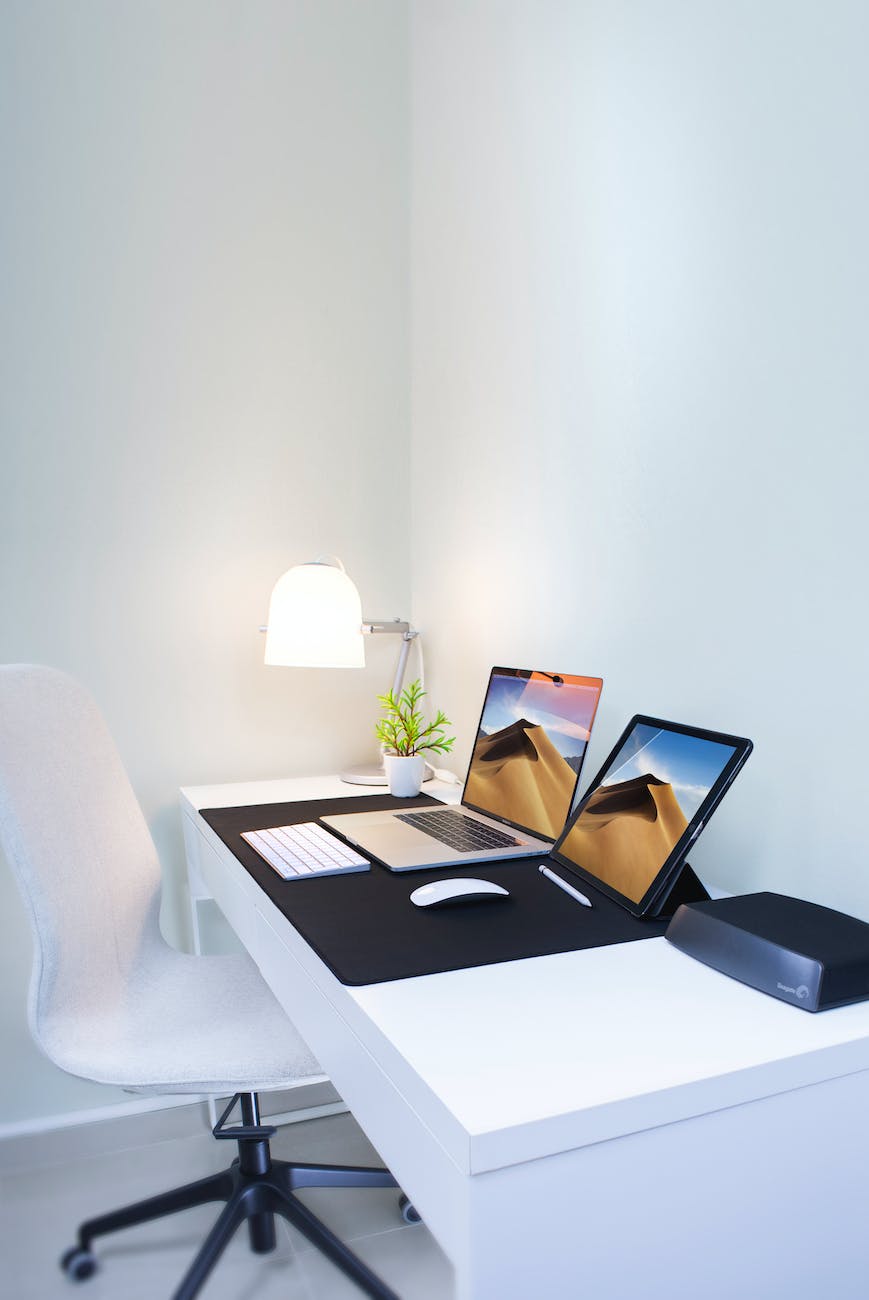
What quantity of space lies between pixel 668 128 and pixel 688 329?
12.0 inches

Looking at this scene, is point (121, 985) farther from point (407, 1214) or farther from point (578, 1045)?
point (578, 1045)

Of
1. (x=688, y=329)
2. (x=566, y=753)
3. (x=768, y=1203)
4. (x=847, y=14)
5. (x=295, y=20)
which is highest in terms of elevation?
(x=295, y=20)

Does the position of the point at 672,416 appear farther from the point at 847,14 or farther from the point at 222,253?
the point at 222,253

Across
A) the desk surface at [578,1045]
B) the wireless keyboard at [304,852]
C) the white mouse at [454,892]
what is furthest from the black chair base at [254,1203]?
the desk surface at [578,1045]

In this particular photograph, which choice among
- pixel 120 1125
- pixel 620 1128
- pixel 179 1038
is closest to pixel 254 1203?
pixel 179 1038

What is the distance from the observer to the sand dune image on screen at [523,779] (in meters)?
1.44

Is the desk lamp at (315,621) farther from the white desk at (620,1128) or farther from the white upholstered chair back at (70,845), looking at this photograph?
the white desk at (620,1128)

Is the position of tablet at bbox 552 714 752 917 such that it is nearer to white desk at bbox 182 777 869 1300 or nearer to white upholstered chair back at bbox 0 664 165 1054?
white desk at bbox 182 777 869 1300

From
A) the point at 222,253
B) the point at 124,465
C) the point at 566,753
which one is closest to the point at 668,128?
the point at 566,753

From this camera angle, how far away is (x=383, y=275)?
7.29 feet

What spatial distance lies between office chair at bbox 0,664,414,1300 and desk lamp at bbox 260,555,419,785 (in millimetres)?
419

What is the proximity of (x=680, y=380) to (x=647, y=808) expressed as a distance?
0.62m

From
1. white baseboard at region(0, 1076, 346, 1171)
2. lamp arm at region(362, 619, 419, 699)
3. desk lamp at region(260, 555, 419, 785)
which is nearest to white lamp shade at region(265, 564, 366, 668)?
desk lamp at region(260, 555, 419, 785)

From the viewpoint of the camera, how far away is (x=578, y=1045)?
0.75 metres
